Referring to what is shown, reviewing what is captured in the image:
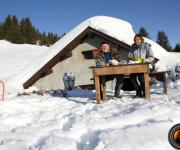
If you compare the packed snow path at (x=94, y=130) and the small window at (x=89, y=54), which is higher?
the small window at (x=89, y=54)

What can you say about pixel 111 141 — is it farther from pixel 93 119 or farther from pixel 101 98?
pixel 101 98

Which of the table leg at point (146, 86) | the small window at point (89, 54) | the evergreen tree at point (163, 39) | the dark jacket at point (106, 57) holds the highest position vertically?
the evergreen tree at point (163, 39)

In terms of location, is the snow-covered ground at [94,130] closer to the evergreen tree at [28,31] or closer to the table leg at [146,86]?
the table leg at [146,86]

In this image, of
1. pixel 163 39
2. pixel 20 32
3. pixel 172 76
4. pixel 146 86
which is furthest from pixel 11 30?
pixel 146 86

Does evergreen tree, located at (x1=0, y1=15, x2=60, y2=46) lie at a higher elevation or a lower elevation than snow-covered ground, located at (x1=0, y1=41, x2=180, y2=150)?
higher

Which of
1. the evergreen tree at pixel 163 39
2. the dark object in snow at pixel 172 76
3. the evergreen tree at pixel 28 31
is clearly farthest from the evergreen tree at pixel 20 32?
the dark object in snow at pixel 172 76

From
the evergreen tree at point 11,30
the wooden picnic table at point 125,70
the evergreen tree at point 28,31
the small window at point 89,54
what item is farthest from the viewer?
Result: the evergreen tree at point 28,31

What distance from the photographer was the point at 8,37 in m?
74.4

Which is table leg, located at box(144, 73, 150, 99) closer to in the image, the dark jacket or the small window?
the dark jacket

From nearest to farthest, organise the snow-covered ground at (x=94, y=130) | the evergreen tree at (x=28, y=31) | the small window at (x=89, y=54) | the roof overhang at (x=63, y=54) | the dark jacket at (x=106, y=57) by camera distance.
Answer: the snow-covered ground at (x=94, y=130) → the dark jacket at (x=106, y=57) → the roof overhang at (x=63, y=54) → the small window at (x=89, y=54) → the evergreen tree at (x=28, y=31)

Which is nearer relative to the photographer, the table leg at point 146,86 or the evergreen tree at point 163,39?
the table leg at point 146,86

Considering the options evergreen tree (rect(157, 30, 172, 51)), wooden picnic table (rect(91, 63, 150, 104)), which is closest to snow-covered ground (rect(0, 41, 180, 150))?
wooden picnic table (rect(91, 63, 150, 104))

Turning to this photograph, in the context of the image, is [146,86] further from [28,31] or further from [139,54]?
[28,31]

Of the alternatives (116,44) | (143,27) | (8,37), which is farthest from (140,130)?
(143,27)
